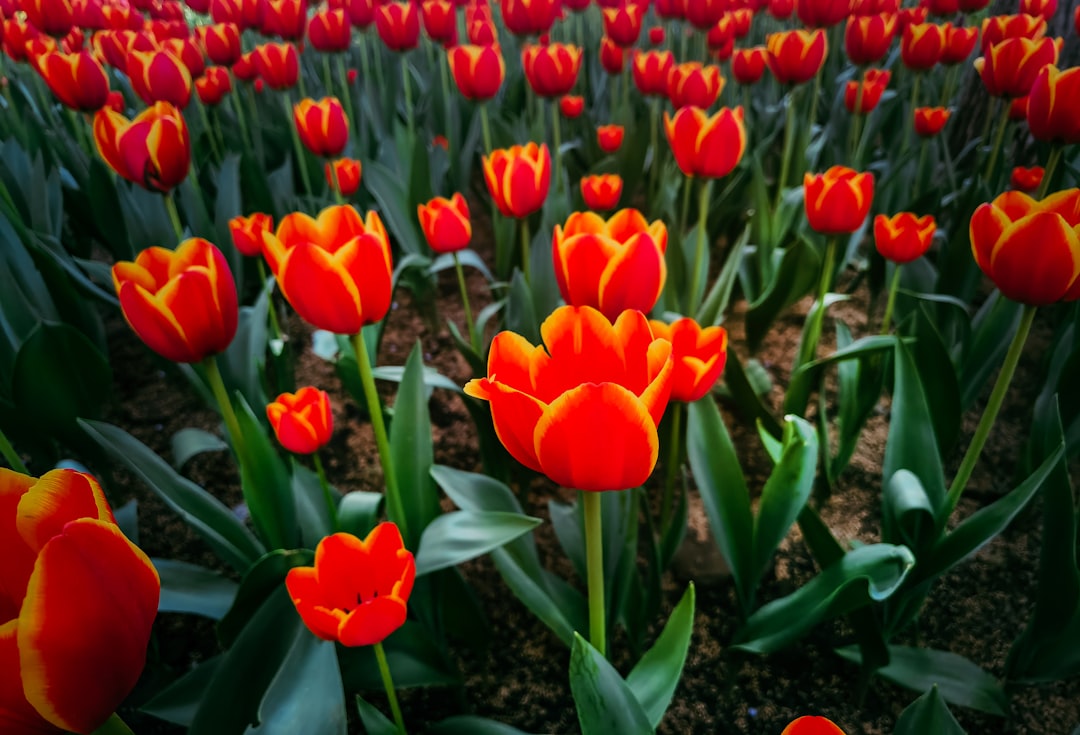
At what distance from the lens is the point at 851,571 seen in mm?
871

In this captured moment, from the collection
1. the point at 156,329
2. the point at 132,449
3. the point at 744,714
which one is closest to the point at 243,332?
the point at 132,449

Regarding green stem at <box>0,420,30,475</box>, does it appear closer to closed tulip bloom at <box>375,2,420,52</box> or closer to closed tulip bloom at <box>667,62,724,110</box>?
closed tulip bloom at <box>667,62,724,110</box>

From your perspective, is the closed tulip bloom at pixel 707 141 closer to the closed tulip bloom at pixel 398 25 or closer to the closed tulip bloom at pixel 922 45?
the closed tulip bloom at pixel 922 45

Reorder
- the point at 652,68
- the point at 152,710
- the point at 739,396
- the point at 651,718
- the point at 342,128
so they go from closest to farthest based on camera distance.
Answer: the point at 651,718, the point at 152,710, the point at 739,396, the point at 342,128, the point at 652,68

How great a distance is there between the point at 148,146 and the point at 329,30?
1272mm

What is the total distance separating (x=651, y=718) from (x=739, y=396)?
31.5 inches

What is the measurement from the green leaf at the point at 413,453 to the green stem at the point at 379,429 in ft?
0.07

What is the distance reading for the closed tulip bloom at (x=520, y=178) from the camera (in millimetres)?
1316

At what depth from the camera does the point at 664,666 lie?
29.8 inches

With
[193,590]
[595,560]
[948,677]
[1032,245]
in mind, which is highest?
[1032,245]

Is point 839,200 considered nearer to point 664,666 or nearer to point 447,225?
point 447,225

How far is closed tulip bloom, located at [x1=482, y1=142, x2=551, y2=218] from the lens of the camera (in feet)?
4.32

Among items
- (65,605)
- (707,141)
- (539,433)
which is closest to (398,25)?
(707,141)

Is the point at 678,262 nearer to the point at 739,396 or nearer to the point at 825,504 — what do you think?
the point at 739,396
